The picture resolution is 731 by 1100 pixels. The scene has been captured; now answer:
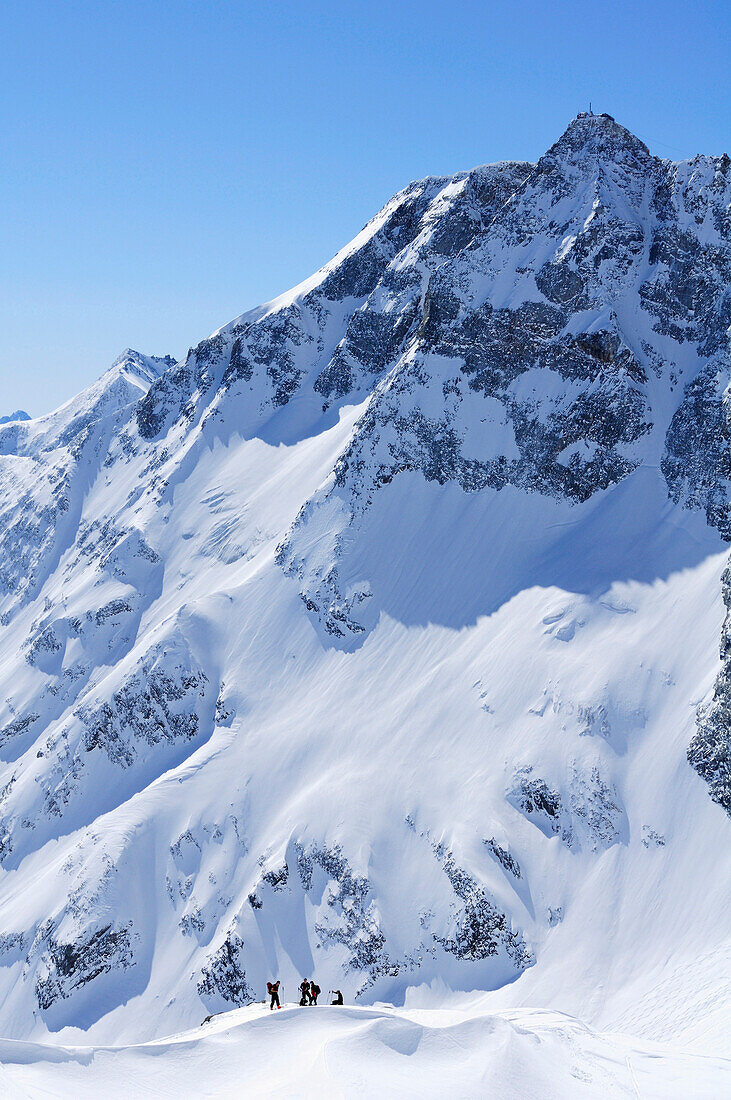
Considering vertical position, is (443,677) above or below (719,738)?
below

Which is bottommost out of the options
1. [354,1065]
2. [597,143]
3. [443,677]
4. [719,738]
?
[354,1065]

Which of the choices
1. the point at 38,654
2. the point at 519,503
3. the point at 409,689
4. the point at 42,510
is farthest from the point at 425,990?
the point at 42,510

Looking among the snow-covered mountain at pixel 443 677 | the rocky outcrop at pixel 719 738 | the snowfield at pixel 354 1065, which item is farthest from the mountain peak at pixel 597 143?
Result: the snowfield at pixel 354 1065

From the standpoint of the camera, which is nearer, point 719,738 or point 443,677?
point 719,738

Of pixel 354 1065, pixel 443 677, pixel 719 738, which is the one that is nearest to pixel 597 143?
pixel 443 677

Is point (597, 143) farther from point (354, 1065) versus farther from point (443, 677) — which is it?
point (354, 1065)

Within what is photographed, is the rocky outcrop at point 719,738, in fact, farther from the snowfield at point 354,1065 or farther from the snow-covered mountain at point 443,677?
the snowfield at point 354,1065

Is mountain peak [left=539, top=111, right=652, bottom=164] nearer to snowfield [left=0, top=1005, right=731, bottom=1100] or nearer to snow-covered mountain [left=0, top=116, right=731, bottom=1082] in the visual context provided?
snow-covered mountain [left=0, top=116, right=731, bottom=1082]
